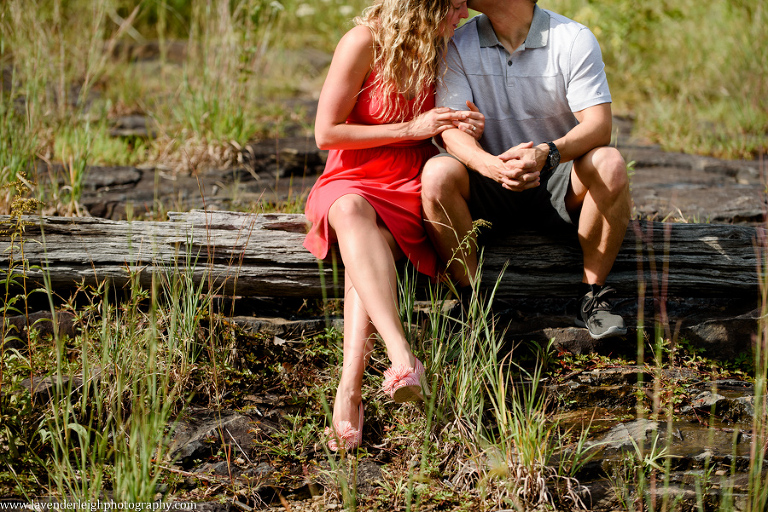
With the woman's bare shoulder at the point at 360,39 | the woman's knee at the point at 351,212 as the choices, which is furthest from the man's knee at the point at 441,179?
the woman's bare shoulder at the point at 360,39

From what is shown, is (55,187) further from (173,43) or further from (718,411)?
(173,43)

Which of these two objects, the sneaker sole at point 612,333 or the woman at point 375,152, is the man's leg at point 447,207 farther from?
the sneaker sole at point 612,333

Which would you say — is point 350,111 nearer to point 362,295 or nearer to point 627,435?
point 362,295

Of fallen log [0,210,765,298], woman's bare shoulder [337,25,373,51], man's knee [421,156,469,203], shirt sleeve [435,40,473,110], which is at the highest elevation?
woman's bare shoulder [337,25,373,51]

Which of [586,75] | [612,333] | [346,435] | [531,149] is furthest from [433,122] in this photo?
[346,435]

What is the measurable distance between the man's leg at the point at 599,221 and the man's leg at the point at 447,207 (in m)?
0.47

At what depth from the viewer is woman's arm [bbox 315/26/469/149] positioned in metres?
2.53

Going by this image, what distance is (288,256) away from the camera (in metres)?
2.76

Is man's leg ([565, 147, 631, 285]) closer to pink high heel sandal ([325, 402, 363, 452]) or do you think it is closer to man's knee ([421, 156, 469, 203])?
man's knee ([421, 156, 469, 203])

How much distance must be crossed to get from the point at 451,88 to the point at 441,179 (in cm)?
46

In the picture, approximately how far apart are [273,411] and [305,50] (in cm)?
653

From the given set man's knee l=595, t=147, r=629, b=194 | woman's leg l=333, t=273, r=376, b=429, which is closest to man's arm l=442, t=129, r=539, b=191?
man's knee l=595, t=147, r=629, b=194

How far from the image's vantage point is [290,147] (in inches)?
194

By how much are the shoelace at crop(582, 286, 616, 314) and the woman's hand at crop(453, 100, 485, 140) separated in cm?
83
